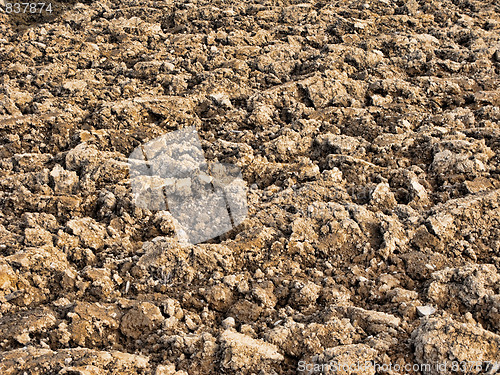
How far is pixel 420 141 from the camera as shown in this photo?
331cm

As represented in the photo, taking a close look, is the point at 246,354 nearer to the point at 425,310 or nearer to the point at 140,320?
the point at 140,320

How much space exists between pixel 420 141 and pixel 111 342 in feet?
8.36

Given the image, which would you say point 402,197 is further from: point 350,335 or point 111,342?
point 111,342

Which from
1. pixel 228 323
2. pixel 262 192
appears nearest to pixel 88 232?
pixel 228 323

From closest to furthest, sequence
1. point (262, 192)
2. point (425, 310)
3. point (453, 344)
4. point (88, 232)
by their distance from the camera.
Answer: point (453, 344) < point (425, 310) < point (88, 232) < point (262, 192)

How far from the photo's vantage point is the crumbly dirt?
2041 mm

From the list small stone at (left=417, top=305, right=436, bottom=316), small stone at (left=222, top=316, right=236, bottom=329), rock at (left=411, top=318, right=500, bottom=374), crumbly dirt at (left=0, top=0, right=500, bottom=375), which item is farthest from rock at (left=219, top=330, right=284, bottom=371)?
small stone at (left=417, top=305, right=436, bottom=316)

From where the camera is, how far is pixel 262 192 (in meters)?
2.98

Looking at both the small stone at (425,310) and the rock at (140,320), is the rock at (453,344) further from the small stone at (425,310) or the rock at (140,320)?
the rock at (140,320)

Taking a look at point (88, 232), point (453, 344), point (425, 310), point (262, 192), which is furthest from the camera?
point (262, 192)

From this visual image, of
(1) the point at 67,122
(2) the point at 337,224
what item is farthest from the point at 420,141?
(1) the point at 67,122

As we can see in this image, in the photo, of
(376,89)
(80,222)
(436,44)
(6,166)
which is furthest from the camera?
(436,44)

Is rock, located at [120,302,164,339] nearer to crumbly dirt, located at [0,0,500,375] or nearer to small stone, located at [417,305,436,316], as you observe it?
crumbly dirt, located at [0,0,500,375]

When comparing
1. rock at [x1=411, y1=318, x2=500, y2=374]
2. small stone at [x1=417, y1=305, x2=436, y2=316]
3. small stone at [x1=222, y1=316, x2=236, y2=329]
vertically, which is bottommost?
small stone at [x1=222, y1=316, x2=236, y2=329]
